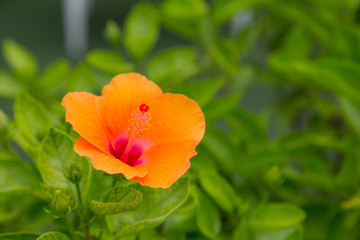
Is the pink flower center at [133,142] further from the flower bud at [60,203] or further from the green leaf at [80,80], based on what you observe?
the green leaf at [80,80]

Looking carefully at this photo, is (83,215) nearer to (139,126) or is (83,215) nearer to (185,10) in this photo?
(139,126)

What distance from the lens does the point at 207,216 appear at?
0.68m

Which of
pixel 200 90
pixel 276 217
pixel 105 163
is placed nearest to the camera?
pixel 105 163

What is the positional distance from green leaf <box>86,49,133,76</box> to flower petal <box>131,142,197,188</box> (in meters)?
0.38

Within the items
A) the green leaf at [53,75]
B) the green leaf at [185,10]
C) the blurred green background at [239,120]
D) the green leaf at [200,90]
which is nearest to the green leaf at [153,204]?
the blurred green background at [239,120]

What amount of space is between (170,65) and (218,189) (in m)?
0.36

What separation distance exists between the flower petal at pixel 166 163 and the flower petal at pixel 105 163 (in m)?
0.01

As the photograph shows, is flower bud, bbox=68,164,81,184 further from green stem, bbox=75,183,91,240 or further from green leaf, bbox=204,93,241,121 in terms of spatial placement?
green leaf, bbox=204,93,241,121

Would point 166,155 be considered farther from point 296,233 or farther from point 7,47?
point 7,47

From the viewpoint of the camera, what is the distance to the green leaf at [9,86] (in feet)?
3.57

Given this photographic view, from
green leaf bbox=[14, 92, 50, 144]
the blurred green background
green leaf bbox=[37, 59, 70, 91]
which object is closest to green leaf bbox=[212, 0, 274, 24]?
the blurred green background

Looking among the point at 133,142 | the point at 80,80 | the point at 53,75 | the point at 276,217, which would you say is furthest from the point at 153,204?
the point at 53,75

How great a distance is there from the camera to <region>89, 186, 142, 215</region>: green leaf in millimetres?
464

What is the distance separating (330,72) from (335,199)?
0.29 m
